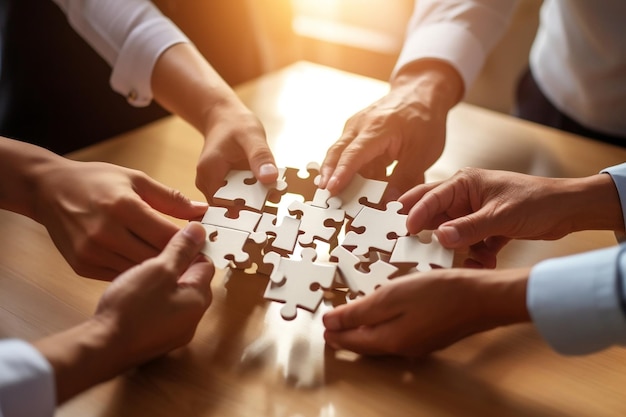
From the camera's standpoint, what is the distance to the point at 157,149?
1638 millimetres

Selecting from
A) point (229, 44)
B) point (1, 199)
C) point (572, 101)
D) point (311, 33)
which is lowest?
point (1, 199)

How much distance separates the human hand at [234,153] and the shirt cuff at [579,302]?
551 millimetres

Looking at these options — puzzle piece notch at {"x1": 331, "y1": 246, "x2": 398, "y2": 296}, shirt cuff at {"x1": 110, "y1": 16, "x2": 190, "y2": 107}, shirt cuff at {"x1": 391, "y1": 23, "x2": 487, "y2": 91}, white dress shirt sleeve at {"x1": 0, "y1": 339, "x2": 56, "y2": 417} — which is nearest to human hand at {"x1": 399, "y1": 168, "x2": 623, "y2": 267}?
puzzle piece notch at {"x1": 331, "y1": 246, "x2": 398, "y2": 296}

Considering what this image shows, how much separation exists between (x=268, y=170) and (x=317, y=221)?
0.52ft

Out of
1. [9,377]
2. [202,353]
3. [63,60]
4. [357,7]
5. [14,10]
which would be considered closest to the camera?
[9,377]

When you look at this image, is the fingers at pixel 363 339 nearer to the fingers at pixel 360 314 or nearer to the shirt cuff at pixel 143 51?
the fingers at pixel 360 314

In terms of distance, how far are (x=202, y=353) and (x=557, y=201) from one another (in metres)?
0.69

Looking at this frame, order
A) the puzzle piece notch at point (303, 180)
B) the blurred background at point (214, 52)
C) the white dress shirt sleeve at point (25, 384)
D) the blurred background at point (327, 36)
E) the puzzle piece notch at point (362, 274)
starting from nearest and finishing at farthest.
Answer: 1. the white dress shirt sleeve at point (25, 384)
2. the puzzle piece notch at point (362, 274)
3. the puzzle piece notch at point (303, 180)
4. the blurred background at point (214, 52)
5. the blurred background at point (327, 36)

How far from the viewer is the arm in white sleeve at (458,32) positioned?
5.33 feet

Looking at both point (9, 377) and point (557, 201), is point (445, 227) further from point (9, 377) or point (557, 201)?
point (9, 377)

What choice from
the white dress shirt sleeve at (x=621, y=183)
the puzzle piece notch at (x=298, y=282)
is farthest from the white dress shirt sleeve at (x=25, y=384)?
the white dress shirt sleeve at (x=621, y=183)

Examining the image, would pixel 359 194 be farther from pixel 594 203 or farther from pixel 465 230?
pixel 594 203

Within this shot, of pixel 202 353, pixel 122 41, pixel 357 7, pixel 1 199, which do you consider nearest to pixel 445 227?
pixel 202 353

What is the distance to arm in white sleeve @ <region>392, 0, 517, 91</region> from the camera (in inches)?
64.0
